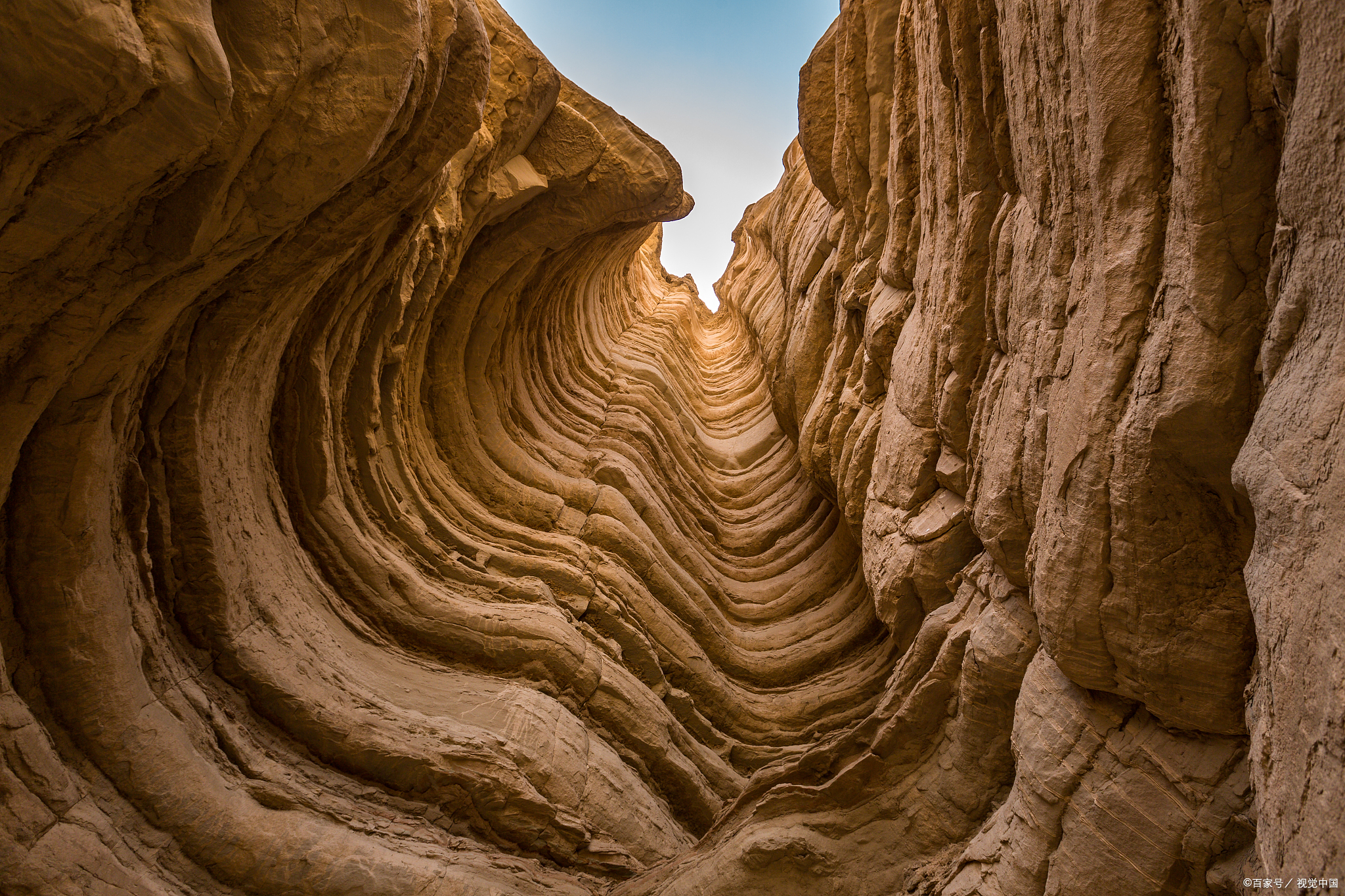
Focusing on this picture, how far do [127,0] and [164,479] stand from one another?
2.92m

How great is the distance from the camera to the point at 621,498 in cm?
839

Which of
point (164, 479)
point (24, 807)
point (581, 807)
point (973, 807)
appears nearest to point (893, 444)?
point (973, 807)

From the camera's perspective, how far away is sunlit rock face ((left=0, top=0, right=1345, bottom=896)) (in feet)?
8.40

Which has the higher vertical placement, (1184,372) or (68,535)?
(1184,372)

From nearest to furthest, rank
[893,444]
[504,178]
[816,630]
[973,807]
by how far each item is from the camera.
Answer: [973,807]
[893,444]
[504,178]
[816,630]

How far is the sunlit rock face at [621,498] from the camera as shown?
2.56m

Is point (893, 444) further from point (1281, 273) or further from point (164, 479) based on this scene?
point (164, 479)

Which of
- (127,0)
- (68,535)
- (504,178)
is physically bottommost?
(68,535)

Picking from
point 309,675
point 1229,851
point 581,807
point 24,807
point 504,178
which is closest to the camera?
point 1229,851

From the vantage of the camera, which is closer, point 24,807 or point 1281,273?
point 1281,273

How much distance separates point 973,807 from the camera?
174 inches

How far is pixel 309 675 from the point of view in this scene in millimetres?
4945

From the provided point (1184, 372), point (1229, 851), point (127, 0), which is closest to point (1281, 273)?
point (1184, 372)

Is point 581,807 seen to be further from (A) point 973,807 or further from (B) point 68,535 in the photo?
(B) point 68,535
